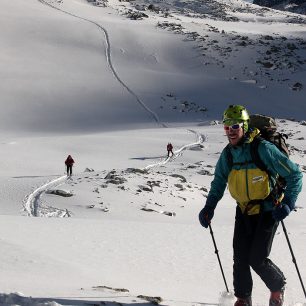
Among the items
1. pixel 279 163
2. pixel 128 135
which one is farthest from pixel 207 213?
pixel 128 135

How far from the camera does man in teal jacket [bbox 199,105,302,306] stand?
5.38m

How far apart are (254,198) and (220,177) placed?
53 cm

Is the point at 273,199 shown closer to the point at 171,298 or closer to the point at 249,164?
the point at 249,164

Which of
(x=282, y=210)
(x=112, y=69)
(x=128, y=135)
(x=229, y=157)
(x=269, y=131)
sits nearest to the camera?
(x=282, y=210)

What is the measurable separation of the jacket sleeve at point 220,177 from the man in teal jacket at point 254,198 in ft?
0.05

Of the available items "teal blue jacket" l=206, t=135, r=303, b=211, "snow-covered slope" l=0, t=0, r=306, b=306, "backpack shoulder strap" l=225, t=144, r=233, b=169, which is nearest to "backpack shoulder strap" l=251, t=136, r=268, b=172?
"teal blue jacket" l=206, t=135, r=303, b=211

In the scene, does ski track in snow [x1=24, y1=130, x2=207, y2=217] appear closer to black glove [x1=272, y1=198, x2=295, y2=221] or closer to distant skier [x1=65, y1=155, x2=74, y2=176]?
distant skier [x1=65, y1=155, x2=74, y2=176]

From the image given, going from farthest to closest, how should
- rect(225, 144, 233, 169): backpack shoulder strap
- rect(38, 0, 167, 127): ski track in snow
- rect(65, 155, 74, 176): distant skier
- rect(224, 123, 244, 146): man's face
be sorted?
rect(38, 0, 167, 127): ski track in snow
rect(65, 155, 74, 176): distant skier
rect(225, 144, 233, 169): backpack shoulder strap
rect(224, 123, 244, 146): man's face

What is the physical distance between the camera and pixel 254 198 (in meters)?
5.54

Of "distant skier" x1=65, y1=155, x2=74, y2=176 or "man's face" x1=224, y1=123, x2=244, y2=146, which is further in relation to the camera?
"distant skier" x1=65, y1=155, x2=74, y2=176

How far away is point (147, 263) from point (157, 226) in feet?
11.6

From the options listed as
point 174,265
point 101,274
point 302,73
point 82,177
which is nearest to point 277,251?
point 174,265

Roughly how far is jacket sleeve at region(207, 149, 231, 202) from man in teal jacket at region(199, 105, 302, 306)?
0.05 feet

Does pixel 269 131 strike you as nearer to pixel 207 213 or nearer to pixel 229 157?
pixel 229 157
